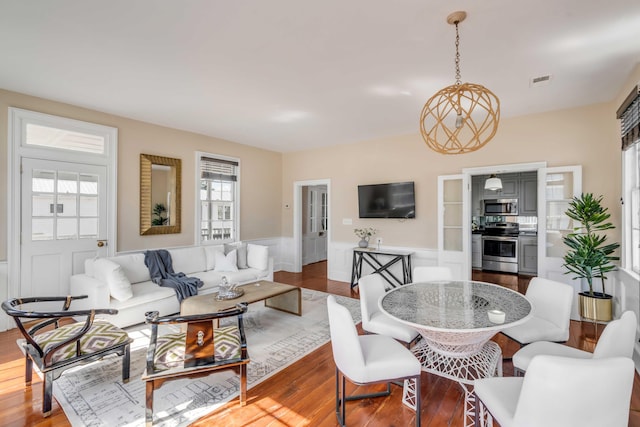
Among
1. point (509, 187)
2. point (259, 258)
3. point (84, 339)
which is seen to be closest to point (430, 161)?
point (509, 187)

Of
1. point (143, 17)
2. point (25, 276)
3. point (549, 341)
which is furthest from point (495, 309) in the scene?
point (25, 276)

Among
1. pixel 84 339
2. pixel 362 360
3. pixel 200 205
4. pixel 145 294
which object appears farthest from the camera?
pixel 200 205

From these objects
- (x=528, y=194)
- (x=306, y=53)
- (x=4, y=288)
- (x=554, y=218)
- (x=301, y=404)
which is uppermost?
(x=306, y=53)

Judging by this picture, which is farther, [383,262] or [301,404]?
[383,262]

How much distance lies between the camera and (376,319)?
259 centimetres

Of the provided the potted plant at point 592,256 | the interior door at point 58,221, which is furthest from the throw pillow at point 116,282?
the potted plant at point 592,256

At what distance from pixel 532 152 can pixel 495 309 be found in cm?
318

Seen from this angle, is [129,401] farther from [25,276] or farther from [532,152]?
[532,152]

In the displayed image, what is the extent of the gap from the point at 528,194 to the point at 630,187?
3545 millimetres

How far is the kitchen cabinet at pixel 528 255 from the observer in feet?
20.3

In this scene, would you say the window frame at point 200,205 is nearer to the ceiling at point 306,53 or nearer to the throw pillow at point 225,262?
the throw pillow at point 225,262

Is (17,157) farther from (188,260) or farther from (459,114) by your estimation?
(459,114)

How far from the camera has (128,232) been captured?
14.6 ft

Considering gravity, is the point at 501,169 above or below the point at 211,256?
above
